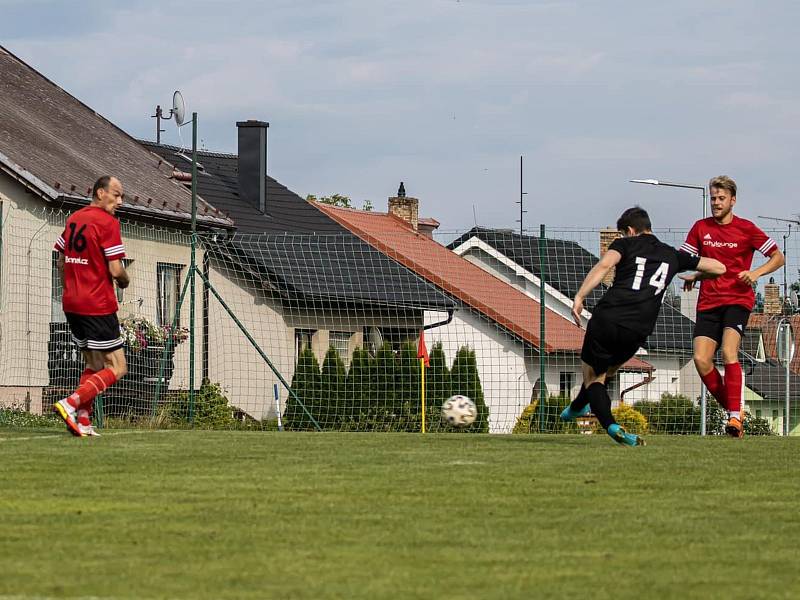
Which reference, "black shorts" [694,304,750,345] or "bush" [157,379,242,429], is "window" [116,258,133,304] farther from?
"black shorts" [694,304,750,345]

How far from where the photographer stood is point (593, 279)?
1045 centimetres

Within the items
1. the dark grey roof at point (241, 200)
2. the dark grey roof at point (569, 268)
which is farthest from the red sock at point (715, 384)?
the dark grey roof at point (241, 200)

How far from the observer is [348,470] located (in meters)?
8.31

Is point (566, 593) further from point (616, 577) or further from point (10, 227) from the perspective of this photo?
point (10, 227)

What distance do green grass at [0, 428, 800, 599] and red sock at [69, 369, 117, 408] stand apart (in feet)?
4.42

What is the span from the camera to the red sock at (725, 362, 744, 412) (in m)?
12.5

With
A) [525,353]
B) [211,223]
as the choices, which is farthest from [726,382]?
[525,353]

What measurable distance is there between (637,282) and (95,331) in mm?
4268

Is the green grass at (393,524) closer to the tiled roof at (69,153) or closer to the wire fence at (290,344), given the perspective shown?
the wire fence at (290,344)

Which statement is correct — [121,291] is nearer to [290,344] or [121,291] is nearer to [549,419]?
[290,344]

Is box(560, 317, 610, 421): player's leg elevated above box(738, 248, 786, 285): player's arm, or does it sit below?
below

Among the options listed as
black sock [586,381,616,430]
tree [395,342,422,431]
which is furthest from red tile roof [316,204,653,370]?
black sock [586,381,616,430]

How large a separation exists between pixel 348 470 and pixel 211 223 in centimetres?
2213

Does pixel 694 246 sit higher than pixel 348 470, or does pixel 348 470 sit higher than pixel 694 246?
pixel 694 246
